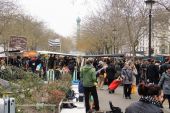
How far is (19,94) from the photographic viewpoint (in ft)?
45.4

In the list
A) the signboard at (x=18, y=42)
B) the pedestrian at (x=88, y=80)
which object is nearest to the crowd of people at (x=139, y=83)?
the pedestrian at (x=88, y=80)

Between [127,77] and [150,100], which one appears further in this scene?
[127,77]

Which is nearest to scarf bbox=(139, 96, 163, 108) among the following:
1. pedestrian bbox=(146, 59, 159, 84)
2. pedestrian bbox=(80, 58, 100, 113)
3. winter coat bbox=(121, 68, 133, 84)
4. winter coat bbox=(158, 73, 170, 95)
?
pedestrian bbox=(80, 58, 100, 113)

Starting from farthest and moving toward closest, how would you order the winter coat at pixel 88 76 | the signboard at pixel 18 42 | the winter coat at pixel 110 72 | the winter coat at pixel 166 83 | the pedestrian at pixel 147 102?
the winter coat at pixel 110 72 < the signboard at pixel 18 42 < the winter coat at pixel 166 83 < the winter coat at pixel 88 76 < the pedestrian at pixel 147 102

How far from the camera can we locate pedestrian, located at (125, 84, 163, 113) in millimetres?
6594

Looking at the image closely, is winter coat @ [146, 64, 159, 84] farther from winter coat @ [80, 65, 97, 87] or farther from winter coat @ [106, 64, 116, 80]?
winter coat @ [80, 65, 97, 87]

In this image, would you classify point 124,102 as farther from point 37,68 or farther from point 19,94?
point 37,68

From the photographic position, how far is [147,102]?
22.0ft

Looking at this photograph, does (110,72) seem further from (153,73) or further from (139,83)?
(139,83)

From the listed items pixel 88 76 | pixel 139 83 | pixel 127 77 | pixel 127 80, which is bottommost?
pixel 127 80

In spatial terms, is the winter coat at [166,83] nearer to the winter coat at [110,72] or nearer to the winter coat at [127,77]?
the winter coat at [127,77]

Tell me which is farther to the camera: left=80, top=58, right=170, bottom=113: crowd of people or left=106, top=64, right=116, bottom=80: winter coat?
left=106, top=64, right=116, bottom=80: winter coat

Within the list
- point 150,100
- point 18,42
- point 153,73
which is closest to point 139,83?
→ point 150,100

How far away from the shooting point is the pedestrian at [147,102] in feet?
21.6
